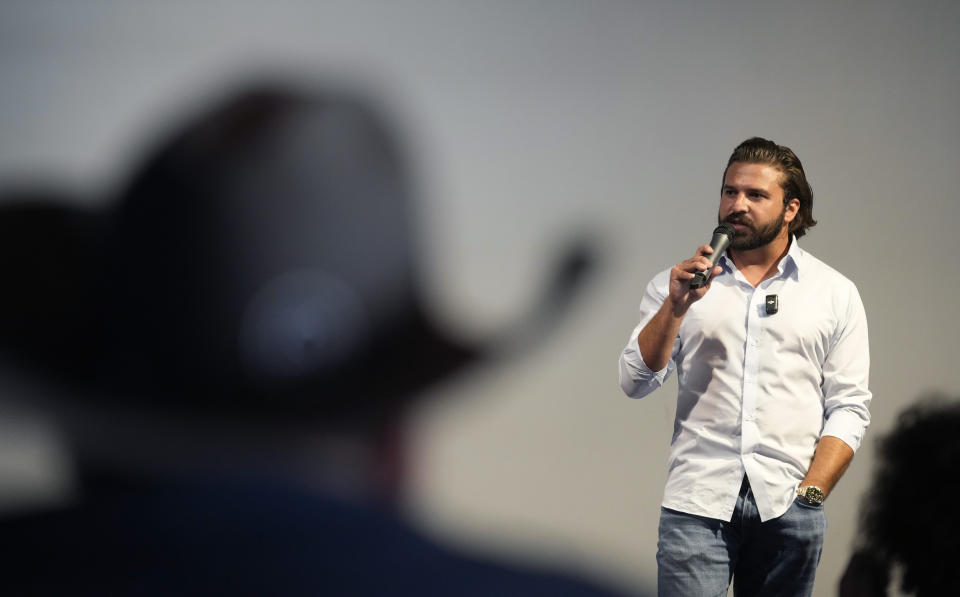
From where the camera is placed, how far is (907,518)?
8.83 ft

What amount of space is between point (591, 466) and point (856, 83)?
1321 mm

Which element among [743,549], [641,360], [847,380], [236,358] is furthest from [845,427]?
[236,358]

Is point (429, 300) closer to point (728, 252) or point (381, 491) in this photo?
point (381, 491)

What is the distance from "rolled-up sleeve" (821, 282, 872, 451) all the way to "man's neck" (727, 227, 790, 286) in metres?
0.16

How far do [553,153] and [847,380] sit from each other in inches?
35.5

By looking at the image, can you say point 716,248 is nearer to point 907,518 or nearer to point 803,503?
point 803,503

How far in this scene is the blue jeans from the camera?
183 cm

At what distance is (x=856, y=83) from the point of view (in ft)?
8.77

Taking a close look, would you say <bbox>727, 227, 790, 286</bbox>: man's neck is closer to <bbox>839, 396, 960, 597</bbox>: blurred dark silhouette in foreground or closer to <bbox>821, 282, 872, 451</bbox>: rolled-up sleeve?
<bbox>821, 282, 872, 451</bbox>: rolled-up sleeve

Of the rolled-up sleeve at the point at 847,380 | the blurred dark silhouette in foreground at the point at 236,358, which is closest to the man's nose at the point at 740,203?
the rolled-up sleeve at the point at 847,380

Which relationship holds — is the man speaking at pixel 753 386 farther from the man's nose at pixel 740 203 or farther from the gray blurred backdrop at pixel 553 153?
the gray blurred backdrop at pixel 553 153

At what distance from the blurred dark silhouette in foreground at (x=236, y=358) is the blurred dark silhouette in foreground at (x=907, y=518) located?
1.15 metres

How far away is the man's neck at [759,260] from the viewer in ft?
6.52

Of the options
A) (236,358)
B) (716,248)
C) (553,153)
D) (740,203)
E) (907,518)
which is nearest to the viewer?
(716,248)
